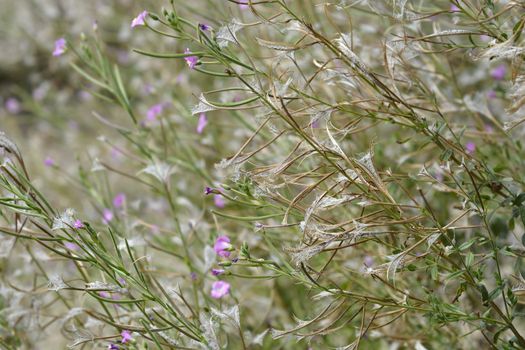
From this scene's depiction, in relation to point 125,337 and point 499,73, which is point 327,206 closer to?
point 125,337

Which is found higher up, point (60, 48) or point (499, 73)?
point (60, 48)

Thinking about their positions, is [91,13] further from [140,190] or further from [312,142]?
[312,142]

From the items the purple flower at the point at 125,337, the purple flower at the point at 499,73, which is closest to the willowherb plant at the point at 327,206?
the purple flower at the point at 125,337

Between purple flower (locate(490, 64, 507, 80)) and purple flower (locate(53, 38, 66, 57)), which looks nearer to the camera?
purple flower (locate(53, 38, 66, 57))

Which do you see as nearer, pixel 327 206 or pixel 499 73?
pixel 327 206

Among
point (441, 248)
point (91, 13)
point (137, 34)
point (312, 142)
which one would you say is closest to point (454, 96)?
point (441, 248)

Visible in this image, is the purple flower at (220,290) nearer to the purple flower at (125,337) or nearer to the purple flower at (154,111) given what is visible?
the purple flower at (125,337)

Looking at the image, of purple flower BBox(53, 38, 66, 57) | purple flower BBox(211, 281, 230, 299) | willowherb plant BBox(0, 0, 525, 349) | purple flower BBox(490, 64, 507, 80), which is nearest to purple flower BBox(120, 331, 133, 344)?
willowherb plant BBox(0, 0, 525, 349)

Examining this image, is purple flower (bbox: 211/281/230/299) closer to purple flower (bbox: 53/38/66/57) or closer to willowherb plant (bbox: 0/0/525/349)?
willowherb plant (bbox: 0/0/525/349)

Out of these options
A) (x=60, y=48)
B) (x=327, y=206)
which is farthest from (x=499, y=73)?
(x=60, y=48)
